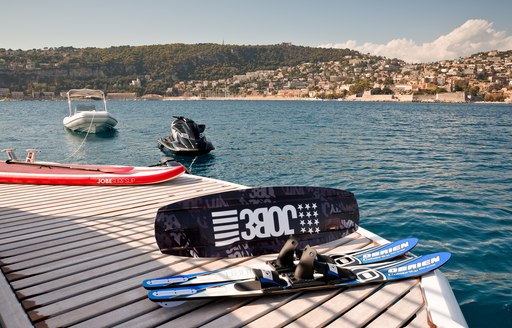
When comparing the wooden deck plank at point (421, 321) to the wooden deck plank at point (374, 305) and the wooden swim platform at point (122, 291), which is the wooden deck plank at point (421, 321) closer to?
the wooden swim platform at point (122, 291)

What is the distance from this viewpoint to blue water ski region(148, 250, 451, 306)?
12.9 ft

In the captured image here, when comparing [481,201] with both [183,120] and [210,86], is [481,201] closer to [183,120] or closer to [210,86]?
[183,120]

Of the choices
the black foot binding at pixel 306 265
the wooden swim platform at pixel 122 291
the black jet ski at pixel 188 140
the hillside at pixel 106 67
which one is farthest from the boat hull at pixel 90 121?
the hillside at pixel 106 67

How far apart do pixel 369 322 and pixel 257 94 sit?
187790 millimetres

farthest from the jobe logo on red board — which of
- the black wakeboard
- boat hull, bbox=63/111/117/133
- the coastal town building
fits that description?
the coastal town building

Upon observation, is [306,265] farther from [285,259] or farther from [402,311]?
[402,311]

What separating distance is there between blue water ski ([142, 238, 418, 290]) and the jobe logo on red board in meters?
0.63

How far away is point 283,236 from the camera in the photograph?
5.38 meters

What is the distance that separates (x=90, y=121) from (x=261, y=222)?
31.6 metres

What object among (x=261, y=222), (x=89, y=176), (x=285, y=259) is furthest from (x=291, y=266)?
(x=89, y=176)

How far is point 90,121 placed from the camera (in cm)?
3231

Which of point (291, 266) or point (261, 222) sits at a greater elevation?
point (261, 222)

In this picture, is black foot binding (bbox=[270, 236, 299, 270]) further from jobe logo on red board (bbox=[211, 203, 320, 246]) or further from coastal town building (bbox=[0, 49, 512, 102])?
coastal town building (bbox=[0, 49, 512, 102])

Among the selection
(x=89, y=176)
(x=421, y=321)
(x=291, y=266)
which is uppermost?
(x=89, y=176)
